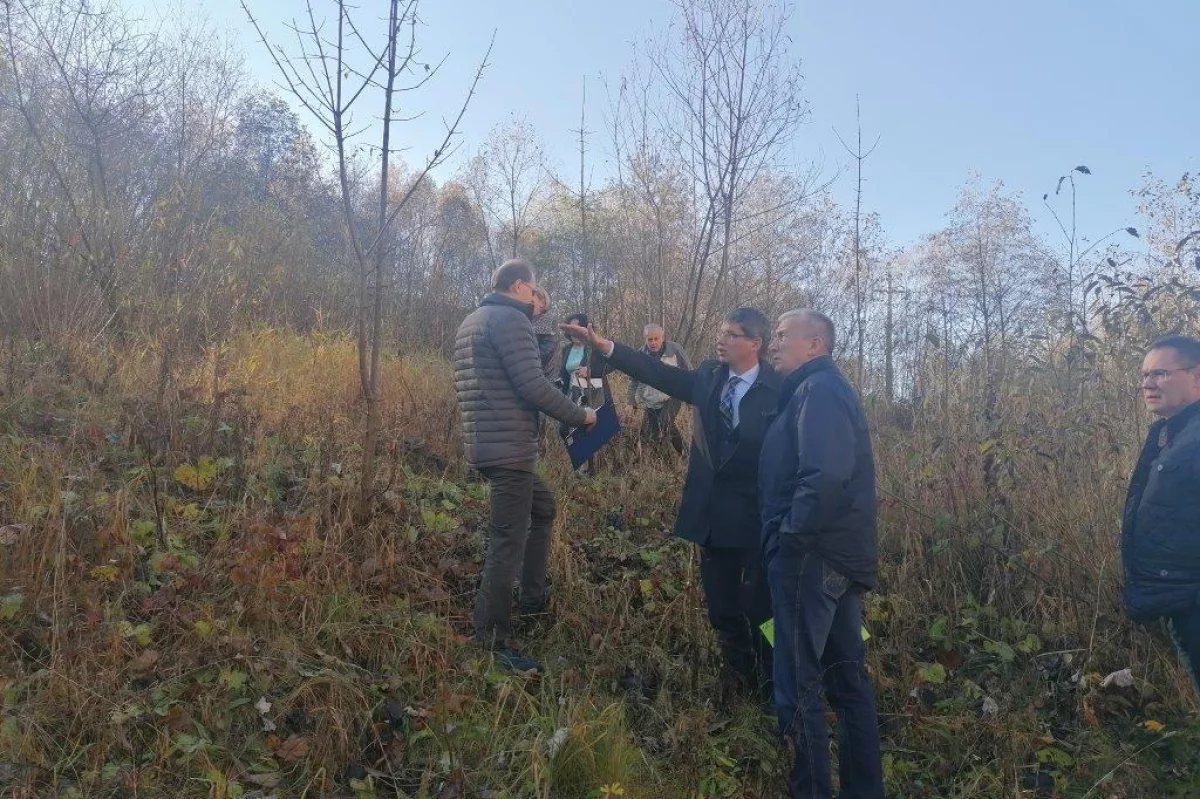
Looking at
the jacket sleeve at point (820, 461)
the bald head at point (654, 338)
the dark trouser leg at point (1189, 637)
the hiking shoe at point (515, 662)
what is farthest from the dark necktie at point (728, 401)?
the bald head at point (654, 338)

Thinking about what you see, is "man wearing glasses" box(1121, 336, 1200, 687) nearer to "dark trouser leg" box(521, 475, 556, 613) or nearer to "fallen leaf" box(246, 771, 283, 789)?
"dark trouser leg" box(521, 475, 556, 613)

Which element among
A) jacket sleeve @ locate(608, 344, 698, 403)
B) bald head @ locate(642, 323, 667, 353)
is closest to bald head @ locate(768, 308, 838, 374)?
jacket sleeve @ locate(608, 344, 698, 403)

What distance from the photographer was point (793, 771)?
3.09 m

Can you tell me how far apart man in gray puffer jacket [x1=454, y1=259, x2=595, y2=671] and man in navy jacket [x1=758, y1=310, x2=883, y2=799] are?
1.31 m

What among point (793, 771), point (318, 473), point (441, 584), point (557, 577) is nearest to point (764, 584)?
point (793, 771)

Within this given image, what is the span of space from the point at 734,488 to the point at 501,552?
3.93 feet

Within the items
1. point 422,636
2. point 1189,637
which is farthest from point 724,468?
point 1189,637

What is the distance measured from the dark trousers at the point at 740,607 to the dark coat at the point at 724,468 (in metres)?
0.13

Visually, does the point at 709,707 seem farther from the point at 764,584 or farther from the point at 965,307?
the point at 965,307

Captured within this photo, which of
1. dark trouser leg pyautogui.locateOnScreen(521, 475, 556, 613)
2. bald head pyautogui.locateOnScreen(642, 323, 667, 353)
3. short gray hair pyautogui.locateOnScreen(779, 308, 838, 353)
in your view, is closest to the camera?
short gray hair pyautogui.locateOnScreen(779, 308, 838, 353)

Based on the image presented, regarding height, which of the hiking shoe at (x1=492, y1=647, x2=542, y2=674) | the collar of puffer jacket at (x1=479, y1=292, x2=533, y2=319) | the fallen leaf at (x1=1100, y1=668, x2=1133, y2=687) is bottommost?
the fallen leaf at (x1=1100, y1=668, x2=1133, y2=687)

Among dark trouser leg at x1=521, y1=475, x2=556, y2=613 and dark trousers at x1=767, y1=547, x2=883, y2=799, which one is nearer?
dark trousers at x1=767, y1=547, x2=883, y2=799

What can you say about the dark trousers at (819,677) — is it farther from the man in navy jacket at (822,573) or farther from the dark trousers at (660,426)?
the dark trousers at (660,426)

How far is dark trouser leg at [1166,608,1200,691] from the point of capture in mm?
3244
